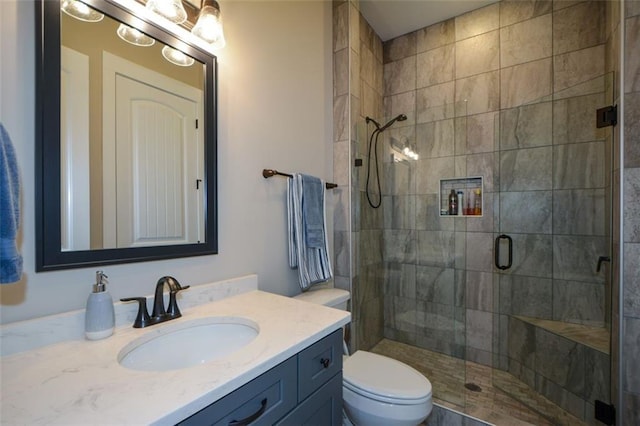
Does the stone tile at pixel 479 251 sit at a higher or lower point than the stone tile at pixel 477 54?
lower

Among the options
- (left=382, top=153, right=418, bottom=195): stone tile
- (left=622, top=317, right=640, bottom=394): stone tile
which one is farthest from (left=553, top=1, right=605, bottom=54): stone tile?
(left=622, top=317, right=640, bottom=394): stone tile

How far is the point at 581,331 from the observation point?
5.92ft

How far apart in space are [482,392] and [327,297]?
128 cm

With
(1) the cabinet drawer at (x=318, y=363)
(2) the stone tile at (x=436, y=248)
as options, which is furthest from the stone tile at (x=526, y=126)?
(1) the cabinet drawer at (x=318, y=363)

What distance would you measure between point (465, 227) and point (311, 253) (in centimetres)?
138

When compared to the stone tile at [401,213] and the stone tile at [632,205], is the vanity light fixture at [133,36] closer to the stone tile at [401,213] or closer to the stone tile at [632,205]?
the stone tile at [401,213]

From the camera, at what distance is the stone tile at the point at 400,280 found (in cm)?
244

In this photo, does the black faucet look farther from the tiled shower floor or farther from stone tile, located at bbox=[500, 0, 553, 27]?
stone tile, located at bbox=[500, 0, 553, 27]

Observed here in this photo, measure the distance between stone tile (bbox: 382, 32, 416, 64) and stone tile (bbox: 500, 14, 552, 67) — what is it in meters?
0.72

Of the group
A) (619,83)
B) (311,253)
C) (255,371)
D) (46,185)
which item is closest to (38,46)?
(46,185)

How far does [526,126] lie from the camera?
207cm

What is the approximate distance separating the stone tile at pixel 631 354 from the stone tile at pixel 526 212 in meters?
0.84

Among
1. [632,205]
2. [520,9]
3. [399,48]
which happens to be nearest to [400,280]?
[632,205]

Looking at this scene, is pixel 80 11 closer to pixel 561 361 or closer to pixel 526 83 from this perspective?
pixel 526 83
